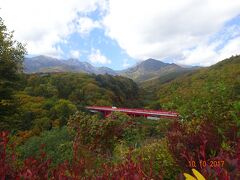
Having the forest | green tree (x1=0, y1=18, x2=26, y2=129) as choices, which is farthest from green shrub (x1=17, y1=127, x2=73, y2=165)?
green tree (x1=0, y1=18, x2=26, y2=129)

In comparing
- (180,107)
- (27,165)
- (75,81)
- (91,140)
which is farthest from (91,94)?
(27,165)

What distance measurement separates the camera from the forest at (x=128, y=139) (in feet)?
10.6

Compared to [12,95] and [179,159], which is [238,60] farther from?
[179,159]

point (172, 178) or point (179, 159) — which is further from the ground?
point (179, 159)

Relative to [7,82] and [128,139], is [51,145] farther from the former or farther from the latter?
[7,82]

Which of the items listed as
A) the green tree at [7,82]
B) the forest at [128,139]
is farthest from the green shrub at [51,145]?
the green tree at [7,82]

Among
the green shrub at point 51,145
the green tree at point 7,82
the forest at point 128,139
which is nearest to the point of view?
the forest at point 128,139

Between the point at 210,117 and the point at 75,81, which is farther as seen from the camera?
the point at 75,81

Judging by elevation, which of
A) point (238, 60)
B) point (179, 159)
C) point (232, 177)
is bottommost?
point (179, 159)

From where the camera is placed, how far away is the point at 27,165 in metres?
3.10

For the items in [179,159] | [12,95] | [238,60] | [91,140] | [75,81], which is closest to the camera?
[179,159]

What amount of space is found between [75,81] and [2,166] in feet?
293

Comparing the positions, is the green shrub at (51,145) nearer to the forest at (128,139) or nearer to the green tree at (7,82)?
the forest at (128,139)

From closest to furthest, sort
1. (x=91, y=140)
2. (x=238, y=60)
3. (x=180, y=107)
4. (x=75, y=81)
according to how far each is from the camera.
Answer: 1. (x=180, y=107)
2. (x=91, y=140)
3. (x=75, y=81)
4. (x=238, y=60)
